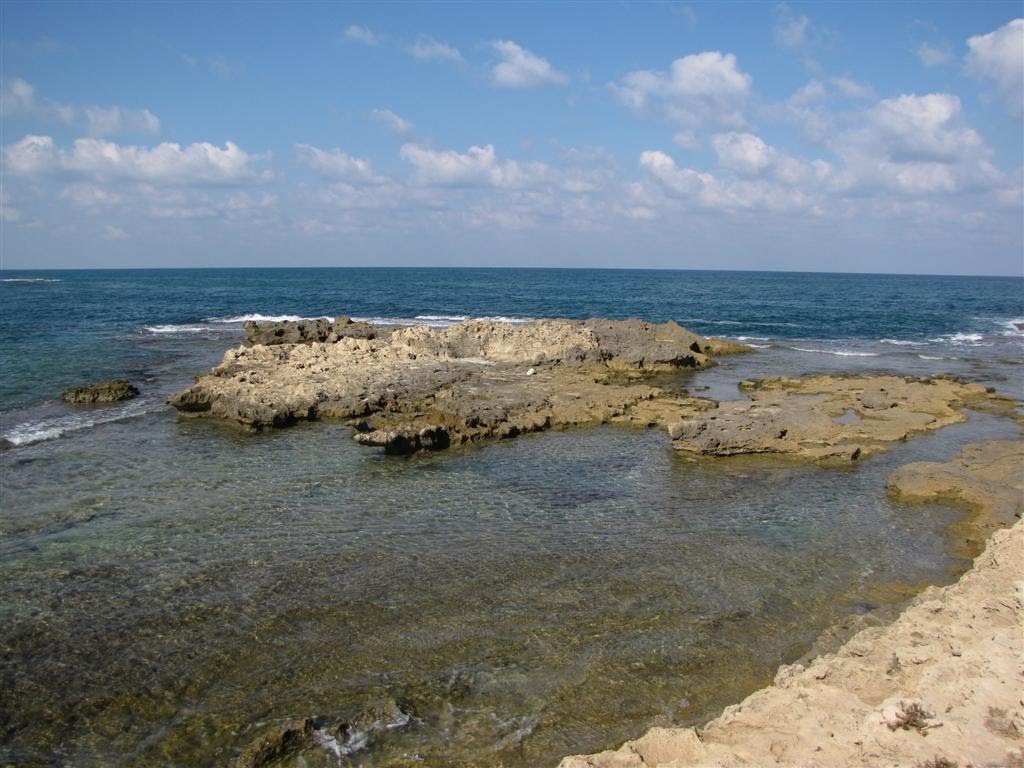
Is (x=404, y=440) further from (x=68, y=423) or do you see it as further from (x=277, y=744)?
(x=277, y=744)

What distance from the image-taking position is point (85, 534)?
1388cm

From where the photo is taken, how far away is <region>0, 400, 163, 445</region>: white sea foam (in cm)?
2084

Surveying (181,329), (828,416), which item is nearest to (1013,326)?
(828,416)

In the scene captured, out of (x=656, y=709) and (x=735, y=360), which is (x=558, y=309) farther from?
(x=656, y=709)

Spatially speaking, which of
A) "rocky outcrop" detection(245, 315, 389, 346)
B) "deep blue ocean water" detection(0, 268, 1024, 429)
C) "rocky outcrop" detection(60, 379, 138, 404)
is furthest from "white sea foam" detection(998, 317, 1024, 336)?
"rocky outcrop" detection(60, 379, 138, 404)

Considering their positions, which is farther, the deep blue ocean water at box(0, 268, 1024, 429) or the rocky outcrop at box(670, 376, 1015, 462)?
the deep blue ocean water at box(0, 268, 1024, 429)

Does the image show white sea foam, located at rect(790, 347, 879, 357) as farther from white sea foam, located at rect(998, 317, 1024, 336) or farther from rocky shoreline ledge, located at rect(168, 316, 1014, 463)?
white sea foam, located at rect(998, 317, 1024, 336)

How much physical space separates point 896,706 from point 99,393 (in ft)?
88.3

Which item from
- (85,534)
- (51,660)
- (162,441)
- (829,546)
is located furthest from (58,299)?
(829,546)

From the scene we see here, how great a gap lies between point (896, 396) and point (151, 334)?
144 ft

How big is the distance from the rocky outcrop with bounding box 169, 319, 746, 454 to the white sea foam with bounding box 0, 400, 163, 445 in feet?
5.60

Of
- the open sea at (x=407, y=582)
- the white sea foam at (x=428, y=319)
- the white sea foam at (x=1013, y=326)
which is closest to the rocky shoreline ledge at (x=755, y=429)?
the open sea at (x=407, y=582)

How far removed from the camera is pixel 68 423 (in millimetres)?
22406

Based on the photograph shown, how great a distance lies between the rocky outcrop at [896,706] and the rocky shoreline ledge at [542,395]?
1055 cm
